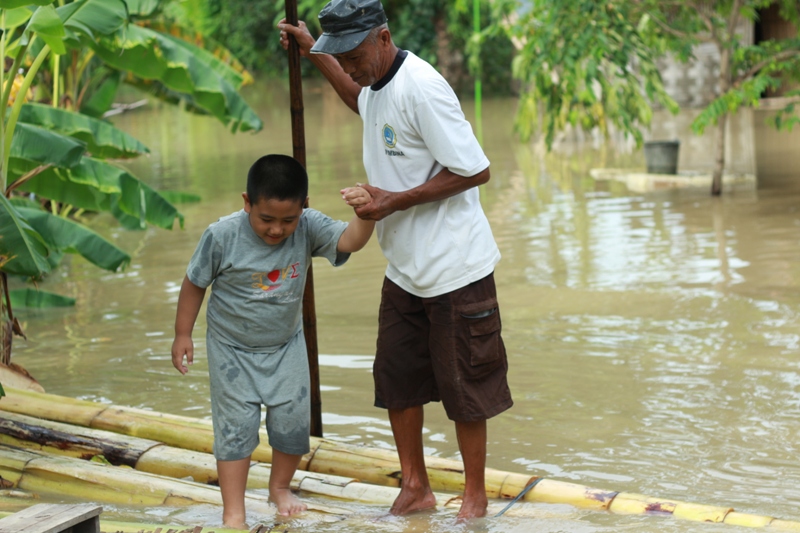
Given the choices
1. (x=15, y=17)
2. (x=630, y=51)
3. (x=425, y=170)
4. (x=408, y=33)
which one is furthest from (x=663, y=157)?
(x=408, y=33)

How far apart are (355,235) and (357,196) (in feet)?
0.84

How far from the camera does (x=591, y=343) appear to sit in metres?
6.41

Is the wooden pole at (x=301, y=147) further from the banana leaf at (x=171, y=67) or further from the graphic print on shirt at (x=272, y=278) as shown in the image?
the banana leaf at (x=171, y=67)

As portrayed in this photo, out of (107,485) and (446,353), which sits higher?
(446,353)

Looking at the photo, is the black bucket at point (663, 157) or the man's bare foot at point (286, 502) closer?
the man's bare foot at point (286, 502)

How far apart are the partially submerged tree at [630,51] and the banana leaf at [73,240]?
5.40m

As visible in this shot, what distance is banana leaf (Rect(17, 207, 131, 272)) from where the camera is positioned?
654 centimetres

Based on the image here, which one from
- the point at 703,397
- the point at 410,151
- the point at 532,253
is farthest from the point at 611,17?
the point at 410,151

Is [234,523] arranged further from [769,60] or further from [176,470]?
[769,60]

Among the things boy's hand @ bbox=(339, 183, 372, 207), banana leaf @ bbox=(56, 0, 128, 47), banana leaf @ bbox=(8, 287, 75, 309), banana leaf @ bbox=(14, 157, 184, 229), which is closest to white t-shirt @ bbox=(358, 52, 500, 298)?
boy's hand @ bbox=(339, 183, 372, 207)

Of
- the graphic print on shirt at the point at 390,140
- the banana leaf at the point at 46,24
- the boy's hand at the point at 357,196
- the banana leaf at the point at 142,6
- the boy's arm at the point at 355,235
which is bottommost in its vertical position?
the boy's arm at the point at 355,235

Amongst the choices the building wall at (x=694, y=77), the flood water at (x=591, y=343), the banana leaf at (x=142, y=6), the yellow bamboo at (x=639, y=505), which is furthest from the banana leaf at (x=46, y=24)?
the building wall at (x=694, y=77)

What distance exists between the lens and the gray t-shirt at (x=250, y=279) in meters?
3.47

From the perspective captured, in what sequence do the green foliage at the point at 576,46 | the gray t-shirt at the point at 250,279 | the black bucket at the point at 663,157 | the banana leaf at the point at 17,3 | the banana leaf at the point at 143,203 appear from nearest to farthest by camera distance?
the gray t-shirt at the point at 250,279
the banana leaf at the point at 17,3
the banana leaf at the point at 143,203
the green foliage at the point at 576,46
the black bucket at the point at 663,157
